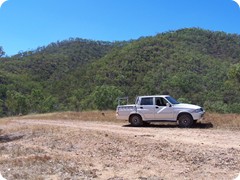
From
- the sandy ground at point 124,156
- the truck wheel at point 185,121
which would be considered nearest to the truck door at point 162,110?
the truck wheel at point 185,121

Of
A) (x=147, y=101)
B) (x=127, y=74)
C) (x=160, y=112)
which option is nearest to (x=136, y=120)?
(x=147, y=101)

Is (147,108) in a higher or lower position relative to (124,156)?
higher

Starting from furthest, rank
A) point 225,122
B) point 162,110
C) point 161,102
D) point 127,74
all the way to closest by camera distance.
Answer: point 127,74 < point 161,102 < point 162,110 < point 225,122

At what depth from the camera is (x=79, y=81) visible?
91.0 meters

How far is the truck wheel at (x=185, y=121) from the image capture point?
15.2 metres

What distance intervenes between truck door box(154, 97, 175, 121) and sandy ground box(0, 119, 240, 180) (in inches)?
110

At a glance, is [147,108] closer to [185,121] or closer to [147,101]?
[147,101]

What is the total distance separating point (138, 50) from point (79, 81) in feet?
79.7

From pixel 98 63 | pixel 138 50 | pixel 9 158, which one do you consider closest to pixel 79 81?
pixel 98 63

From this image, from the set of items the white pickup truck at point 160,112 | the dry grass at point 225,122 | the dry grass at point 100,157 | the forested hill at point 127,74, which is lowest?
the dry grass at point 100,157

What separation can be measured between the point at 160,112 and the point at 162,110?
5.2 inches

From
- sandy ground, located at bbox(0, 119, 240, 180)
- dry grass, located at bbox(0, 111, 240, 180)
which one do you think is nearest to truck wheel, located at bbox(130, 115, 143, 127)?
sandy ground, located at bbox(0, 119, 240, 180)

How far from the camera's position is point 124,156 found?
944 cm

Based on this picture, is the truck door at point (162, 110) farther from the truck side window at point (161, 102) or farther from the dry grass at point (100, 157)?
the dry grass at point (100, 157)
